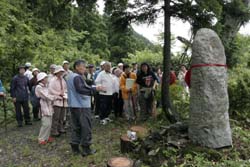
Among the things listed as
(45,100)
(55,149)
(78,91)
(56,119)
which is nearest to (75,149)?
(55,149)

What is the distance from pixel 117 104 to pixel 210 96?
4705 millimetres

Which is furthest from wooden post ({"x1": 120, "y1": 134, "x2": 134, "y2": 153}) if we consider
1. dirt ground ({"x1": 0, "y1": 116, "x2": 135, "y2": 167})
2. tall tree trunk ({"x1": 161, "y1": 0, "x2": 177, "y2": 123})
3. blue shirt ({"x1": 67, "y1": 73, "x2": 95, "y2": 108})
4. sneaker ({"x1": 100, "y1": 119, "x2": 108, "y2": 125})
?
sneaker ({"x1": 100, "y1": 119, "x2": 108, "y2": 125})

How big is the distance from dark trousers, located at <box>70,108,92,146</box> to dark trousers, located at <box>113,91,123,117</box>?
368 cm

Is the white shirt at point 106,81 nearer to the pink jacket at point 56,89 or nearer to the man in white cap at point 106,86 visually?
the man in white cap at point 106,86

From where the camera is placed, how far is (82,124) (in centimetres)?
640

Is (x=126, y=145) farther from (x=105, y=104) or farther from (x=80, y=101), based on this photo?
(x=105, y=104)

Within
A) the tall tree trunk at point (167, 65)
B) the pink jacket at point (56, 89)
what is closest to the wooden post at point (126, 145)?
the tall tree trunk at point (167, 65)

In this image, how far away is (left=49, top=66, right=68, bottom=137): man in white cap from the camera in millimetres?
8102

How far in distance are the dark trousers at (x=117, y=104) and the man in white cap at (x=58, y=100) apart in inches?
84.1

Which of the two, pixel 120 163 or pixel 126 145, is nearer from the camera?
pixel 120 163

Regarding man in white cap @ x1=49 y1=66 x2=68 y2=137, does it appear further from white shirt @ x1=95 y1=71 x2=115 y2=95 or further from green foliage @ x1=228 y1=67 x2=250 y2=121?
green foliage @ x1=228 y1=67 x2=250 y2=121

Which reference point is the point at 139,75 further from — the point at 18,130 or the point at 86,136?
the point at 18,130

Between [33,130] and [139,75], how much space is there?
3.63 m

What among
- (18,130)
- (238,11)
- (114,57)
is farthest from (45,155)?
(114,57)
